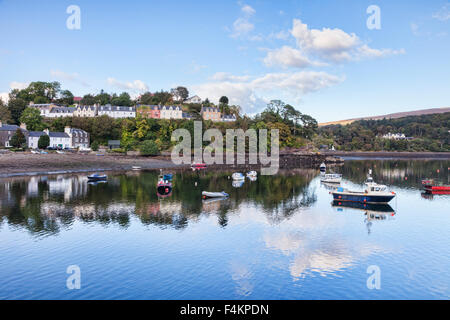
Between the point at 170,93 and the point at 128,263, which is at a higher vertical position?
the point at 170,93

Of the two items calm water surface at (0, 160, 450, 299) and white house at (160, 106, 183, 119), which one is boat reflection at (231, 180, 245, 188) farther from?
white house at (160, 106, 183, 119)

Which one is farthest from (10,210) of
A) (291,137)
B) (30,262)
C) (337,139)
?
(337,139)

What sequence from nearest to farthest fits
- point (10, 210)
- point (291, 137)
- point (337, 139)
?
point (10, 210)
point (291, 137)
point (337, 139)

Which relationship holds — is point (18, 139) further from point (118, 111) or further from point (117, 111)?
point (118, 111)

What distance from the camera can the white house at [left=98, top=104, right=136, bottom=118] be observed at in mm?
127750

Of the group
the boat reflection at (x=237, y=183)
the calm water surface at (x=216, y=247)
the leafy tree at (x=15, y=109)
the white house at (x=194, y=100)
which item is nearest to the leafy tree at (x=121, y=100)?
the white house at (x=194, y=100)

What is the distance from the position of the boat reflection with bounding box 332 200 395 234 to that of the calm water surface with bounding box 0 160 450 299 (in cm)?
26

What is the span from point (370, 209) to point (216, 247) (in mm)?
24381

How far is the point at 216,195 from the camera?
1860 inches

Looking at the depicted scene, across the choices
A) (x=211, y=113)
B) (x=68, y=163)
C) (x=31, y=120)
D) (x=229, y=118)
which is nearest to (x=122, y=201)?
(x=68, y=163)

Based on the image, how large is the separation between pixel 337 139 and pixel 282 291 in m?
193

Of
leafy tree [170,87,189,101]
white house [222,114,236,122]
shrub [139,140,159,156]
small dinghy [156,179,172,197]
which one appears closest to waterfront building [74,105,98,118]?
shrub [139,140,159,156]

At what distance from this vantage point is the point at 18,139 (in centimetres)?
8650

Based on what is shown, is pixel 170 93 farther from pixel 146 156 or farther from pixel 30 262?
pixel 30 262
